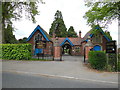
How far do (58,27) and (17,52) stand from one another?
130 ft

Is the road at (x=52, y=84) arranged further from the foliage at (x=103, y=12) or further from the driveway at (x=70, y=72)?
the foliage at (x=103, y=12)

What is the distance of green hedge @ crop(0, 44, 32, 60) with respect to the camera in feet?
43.8

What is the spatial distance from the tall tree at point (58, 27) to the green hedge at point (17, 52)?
3555 centimetres

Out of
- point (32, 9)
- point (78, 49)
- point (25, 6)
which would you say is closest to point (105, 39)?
point (78, 49)

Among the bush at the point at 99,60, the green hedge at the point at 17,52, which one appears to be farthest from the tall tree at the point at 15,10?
the bush at the point at 99,60

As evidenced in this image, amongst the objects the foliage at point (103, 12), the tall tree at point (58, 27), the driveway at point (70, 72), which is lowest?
the driveway at point (70, 72)

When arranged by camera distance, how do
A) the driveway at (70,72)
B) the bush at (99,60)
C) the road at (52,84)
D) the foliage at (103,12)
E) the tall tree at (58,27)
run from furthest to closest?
the tall tree at (58,27)
the foliage at (103,12)
the bush at (99,60)
the driveway at (70,72)
the road at (52,84)

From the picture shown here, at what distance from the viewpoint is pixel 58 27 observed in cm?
5128

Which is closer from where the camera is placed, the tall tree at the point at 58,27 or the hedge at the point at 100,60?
the hedge at the point at 100,60

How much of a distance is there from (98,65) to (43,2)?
1752cm

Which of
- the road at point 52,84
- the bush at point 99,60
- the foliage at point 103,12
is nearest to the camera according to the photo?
the road at point 52,84

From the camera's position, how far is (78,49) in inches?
1079

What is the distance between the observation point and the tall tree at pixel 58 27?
160ft

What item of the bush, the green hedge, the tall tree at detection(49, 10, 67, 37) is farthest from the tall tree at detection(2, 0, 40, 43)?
the tall tree at detection(49, 10, 67, 37)
